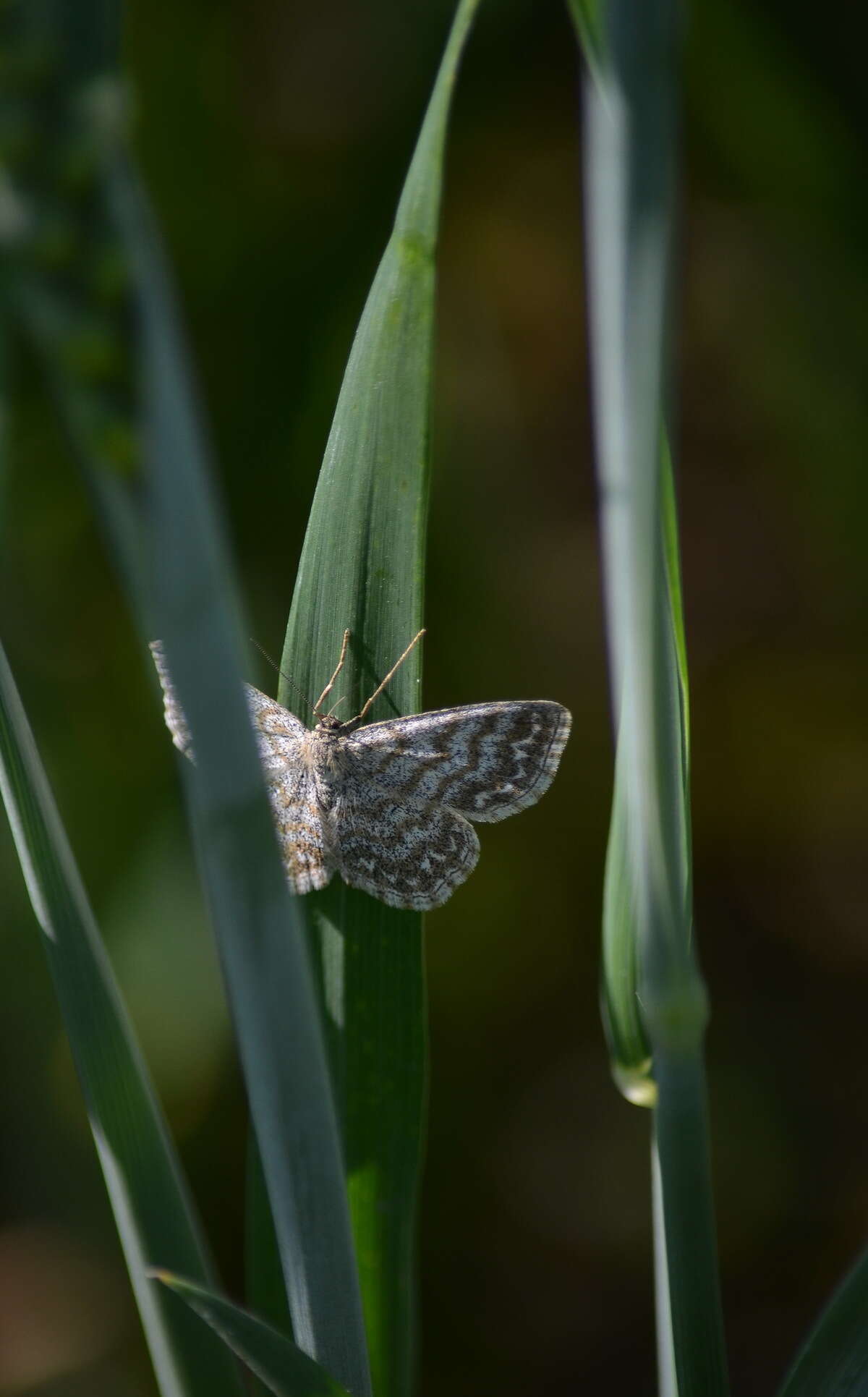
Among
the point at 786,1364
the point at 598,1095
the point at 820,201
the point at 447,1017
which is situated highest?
the point at 820,201

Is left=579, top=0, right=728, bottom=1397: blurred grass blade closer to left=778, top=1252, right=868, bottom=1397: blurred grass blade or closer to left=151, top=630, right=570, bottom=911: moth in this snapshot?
left=778, top=1252, right=868, bottom=1397: blurred grass blade

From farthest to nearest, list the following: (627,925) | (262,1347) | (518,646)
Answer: (518,646) < (627,925) < (262,1347)

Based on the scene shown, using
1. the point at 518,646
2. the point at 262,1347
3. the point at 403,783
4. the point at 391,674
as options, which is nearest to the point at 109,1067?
Result: the point at 262,1347

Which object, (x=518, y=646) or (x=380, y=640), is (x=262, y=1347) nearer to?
(x=380, y=640)

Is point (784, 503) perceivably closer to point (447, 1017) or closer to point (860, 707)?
point (860, 707)

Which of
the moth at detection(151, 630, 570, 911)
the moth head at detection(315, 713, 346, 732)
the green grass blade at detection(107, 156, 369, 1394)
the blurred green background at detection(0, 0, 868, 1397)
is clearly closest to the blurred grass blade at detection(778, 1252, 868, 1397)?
the green grass blade at detection(107, 156, 369, 1394)

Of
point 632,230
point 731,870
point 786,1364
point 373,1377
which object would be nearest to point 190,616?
point 632,230
